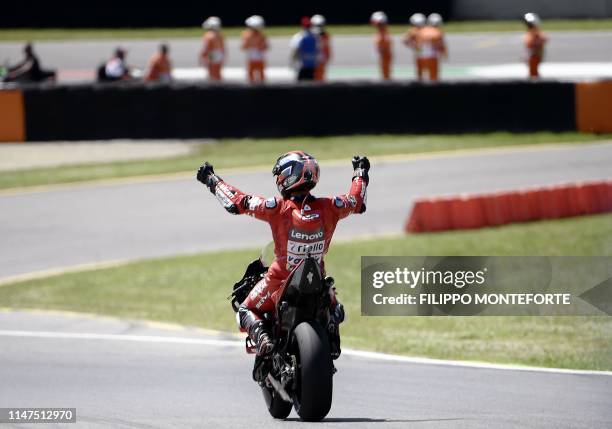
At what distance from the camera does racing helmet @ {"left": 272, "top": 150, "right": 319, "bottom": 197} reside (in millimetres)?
7758

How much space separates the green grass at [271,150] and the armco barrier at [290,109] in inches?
7.5

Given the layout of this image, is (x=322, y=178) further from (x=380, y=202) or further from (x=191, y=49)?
(x=191, y=49)

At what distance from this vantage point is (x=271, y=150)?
24312 mm

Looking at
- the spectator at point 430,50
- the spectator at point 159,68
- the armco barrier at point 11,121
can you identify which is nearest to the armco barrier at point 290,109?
the armco barrier at point 11,121

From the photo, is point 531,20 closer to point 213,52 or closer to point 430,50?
point 430,50

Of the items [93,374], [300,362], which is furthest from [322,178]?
[300,362]

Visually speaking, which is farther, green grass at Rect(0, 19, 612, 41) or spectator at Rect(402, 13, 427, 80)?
green grass at Rect(0, 19, 612, 41)

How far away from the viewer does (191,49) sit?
1486 inches

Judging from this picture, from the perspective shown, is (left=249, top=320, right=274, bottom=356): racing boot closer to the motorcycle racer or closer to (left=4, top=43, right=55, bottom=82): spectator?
the motorcycle racer

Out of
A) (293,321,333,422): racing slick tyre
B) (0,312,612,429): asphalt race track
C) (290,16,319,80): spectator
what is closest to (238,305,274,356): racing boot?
(293,321,333,422): racing slick tyre

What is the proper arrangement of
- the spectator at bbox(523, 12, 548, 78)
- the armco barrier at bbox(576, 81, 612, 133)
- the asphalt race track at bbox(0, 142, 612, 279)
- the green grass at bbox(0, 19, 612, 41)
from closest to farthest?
the asphalt race track at bbox(0, 142, 612, 279)
the armco barrier at bbox(576, 81, 612, 133)
the spectator at bbox(523, 12, 548, 78)
the green grass at bbox(0, 19, 612, 41)

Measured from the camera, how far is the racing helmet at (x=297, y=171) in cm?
776

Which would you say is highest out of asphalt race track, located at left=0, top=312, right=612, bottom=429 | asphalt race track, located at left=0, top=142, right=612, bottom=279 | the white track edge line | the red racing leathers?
the red racing leathers

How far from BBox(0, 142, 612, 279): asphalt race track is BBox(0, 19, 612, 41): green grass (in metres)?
15.6
